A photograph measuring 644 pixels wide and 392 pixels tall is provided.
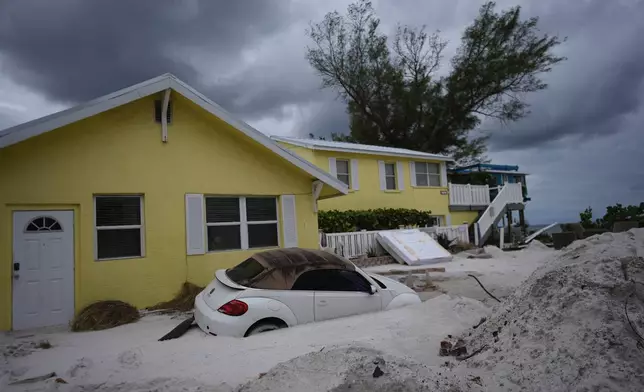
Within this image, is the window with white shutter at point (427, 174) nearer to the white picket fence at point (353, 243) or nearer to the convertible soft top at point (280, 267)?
the white picket fence at point (353, 243)

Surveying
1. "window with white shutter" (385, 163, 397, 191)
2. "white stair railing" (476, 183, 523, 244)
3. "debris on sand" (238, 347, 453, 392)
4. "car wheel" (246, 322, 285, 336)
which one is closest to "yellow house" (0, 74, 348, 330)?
"car wheel" (246, 322, 285, 336)

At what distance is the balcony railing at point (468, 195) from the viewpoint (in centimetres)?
2475

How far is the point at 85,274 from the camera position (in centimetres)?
878

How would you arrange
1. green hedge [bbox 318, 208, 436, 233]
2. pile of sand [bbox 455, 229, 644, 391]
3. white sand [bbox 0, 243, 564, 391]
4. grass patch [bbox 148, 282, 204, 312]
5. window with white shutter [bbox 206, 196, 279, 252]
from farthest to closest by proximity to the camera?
green hedge [bbox 318, 208, 436, 233], window with white shutter [bbox 206, 196, 279, 252], grass patch [bbox 148, 282, 204, 312], white sand [bbox 0, 243, 564, 391], pile of sand [bbox 455, 229, 644, 391]

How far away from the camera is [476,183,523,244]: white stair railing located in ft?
76.3

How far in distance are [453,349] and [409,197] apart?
18239 millimetres

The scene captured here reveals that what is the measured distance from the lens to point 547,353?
13.4 ft

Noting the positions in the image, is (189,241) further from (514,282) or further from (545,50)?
(545,50)

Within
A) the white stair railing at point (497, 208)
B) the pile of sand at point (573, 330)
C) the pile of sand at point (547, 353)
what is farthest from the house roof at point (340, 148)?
the pile of sand at point (547, 353)

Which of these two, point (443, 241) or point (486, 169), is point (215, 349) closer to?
point (443, 241)

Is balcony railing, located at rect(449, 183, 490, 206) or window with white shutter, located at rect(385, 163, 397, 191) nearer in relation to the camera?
window with white shutter, located at rect(385, 163, 397, 191)

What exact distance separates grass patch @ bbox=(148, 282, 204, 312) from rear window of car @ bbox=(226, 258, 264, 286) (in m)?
2.52

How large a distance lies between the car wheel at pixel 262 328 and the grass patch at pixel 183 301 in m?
3.32

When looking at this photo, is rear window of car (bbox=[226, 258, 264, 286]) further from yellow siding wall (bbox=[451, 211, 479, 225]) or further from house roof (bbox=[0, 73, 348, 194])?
yellow siding wall (bbox=[451, 211, 479, 225])
